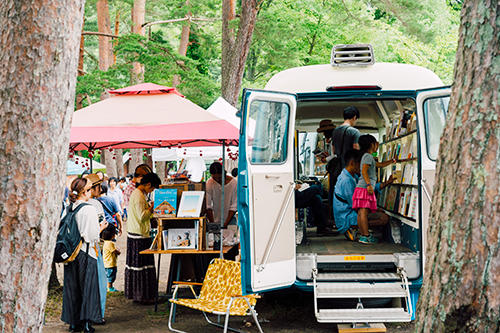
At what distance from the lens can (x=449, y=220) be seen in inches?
94.7

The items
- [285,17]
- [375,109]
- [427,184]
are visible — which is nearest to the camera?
[427,184]

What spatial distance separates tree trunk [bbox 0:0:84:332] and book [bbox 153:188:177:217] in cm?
436

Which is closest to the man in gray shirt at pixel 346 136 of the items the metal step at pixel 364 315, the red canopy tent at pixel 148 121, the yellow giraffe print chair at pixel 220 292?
the red canopy tent at pixel 148 121

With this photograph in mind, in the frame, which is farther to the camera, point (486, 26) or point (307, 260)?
point (307, 260)

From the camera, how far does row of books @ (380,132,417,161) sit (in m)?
7.54

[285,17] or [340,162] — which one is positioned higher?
[285,17]

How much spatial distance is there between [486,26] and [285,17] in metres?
17.2

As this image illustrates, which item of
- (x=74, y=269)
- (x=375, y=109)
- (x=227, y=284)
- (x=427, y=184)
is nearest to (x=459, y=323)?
(x=427, y=184)

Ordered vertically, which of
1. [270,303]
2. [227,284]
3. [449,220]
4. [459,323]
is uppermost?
[449,220]

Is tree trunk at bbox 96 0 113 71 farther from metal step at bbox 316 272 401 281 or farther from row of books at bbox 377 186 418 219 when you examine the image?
metal step at bbox 316 272 401 281

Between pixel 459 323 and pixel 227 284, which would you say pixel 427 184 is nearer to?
pixel 227 284

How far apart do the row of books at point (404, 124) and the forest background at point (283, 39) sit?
553 cm

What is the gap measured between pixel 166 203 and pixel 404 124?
3351 millimetres

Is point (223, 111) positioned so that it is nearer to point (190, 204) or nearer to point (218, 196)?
point (218, 196)
